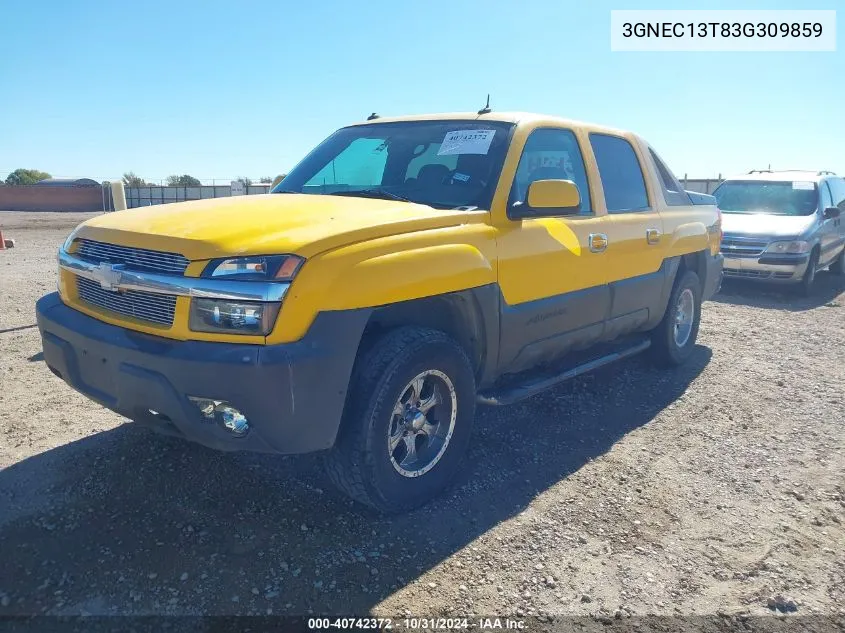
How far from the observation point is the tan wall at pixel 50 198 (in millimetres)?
39500

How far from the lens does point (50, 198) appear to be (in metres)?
39.8

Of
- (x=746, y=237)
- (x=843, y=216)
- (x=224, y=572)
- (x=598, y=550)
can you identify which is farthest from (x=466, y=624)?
(x=843, y=216)

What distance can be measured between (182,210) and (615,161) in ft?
10.0

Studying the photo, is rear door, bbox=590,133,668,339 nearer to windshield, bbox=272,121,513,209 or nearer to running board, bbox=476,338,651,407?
running board, bbox=476,338,651,407

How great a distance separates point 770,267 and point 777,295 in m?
0.66

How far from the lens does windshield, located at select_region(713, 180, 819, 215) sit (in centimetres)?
1024

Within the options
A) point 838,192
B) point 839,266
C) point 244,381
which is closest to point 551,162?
point 244,381

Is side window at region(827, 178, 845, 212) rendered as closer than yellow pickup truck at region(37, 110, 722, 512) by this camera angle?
No

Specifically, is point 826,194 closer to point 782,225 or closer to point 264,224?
point 782,225

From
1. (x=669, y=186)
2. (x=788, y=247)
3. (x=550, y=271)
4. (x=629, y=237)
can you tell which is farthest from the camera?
(x=788, y=247)

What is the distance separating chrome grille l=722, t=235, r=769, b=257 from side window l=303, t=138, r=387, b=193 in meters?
7.28

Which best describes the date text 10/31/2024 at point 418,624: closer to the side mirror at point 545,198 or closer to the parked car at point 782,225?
the side mirror at point 545,198

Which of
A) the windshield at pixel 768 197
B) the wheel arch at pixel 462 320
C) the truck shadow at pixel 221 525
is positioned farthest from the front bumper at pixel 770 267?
the wheel arch at pixel 462 320

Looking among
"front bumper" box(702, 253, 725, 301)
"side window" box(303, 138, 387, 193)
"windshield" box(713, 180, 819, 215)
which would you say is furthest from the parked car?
"side window" box(303, 138, 387, 193)
